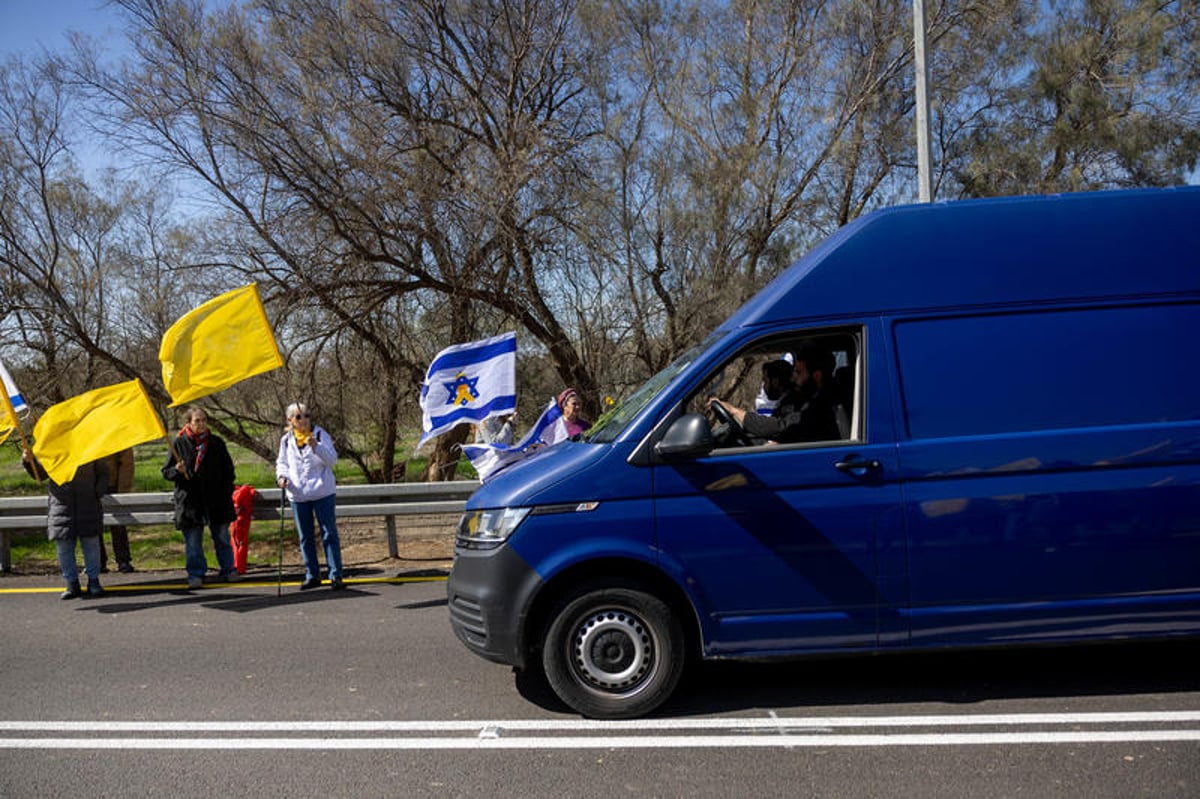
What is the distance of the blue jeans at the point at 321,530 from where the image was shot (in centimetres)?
835

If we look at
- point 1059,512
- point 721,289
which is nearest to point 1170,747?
point 1059,512

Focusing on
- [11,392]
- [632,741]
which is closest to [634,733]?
[632,741]

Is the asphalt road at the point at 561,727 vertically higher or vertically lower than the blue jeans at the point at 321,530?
lower

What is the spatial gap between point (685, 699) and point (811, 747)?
2.92 feet

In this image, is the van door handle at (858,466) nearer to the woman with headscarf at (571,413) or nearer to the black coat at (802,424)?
the black coat at (802,424)

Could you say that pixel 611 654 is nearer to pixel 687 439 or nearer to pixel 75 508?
pixel 687 439

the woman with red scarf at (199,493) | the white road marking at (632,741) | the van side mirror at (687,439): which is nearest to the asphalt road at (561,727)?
the white road marking at (632,741)

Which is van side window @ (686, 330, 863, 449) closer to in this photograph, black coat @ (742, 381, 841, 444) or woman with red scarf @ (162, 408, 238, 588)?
black coat @ (742, 381, 841, 444)

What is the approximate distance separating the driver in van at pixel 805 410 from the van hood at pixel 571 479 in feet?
2.57

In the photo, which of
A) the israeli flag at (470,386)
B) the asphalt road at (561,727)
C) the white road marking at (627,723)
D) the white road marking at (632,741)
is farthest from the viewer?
the israeli flag at (470,386)

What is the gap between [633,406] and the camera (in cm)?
516

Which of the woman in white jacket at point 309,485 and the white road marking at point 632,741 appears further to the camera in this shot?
the woman in white jacket at point 309,485

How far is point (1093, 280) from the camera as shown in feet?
15.4

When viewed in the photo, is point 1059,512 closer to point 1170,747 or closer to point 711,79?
point 1170,747
